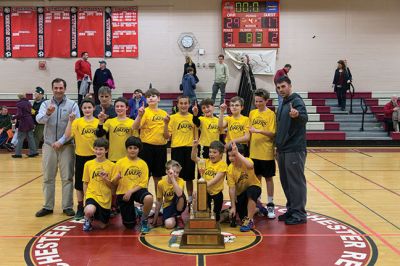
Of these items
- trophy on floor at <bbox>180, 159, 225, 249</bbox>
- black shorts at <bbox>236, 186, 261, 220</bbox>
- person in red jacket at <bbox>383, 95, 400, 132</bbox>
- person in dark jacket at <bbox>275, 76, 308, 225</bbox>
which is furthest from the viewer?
person in red jacket at <bbox>383, 95, 400, 132</bbox>

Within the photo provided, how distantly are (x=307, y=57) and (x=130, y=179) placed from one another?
43.6 ft

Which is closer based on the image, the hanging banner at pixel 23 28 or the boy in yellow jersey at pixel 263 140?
the boy in yellow jersey at pixel 263 140

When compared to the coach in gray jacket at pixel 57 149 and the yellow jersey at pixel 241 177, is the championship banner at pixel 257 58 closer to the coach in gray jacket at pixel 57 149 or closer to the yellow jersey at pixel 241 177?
the coach in gray jacket at pixel 57 149

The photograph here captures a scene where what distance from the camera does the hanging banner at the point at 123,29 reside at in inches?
651

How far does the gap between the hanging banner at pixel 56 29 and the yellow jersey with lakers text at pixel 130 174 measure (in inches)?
491

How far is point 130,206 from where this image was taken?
5266 millimetres

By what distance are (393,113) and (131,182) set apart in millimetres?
12016

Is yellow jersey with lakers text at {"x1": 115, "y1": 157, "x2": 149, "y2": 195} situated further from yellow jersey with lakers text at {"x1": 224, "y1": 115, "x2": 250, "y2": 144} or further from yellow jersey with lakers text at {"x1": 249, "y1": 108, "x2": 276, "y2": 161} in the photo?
yellow jersey with lakers text at {"x1": 249, "y1": 108, "x2": 276, "y2": 161}

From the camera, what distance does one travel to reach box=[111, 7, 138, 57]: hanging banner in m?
16.5

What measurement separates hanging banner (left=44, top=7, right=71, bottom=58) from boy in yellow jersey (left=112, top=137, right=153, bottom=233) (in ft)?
40.9

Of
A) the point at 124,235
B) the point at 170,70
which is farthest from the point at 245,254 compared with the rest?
the point at 170,70

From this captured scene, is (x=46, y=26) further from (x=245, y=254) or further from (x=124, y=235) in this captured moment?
(x=245, y=254)

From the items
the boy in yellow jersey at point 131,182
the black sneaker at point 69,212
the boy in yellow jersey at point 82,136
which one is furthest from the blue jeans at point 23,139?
the boy in yellow jersey at point 131,182

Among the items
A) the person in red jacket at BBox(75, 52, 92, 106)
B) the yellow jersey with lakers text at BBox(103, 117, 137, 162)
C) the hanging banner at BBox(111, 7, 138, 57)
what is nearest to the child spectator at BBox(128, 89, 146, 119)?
the person in red jacket at BBox(75, 52, 92, 106)
